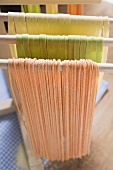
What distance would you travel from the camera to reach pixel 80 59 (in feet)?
2.43

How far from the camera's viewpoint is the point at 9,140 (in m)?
1.38

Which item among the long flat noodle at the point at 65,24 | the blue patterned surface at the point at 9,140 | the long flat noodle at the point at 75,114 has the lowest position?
the blue patterned surface at the point at 9,140

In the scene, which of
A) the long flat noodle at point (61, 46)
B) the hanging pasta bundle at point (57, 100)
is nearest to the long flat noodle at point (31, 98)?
the hanging pasta bundle at point (57, 100)

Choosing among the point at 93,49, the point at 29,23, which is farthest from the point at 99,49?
the point at 29,23

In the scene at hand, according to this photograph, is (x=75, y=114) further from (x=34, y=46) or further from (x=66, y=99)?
(x=34, y=46)

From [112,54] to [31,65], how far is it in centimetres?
118

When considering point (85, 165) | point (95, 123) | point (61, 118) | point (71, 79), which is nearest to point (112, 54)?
point (95, 123)

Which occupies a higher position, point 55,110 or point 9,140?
point 55,110

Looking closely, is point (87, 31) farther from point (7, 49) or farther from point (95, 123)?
point (95, 123)

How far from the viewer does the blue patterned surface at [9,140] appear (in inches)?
51.1

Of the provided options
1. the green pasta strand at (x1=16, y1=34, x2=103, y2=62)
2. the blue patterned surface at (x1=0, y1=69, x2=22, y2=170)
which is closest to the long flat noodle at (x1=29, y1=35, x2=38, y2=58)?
the green pasta strand at (x1=16, y1=34, x2=103, y2=62)

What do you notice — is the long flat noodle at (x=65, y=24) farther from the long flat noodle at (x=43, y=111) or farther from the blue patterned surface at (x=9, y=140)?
the blue patterned surface at (x=9, y=140)

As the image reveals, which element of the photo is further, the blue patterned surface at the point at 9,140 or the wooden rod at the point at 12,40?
the blue patterned surface at the point at 9,140

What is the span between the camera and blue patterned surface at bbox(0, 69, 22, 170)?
1297 millimetres
